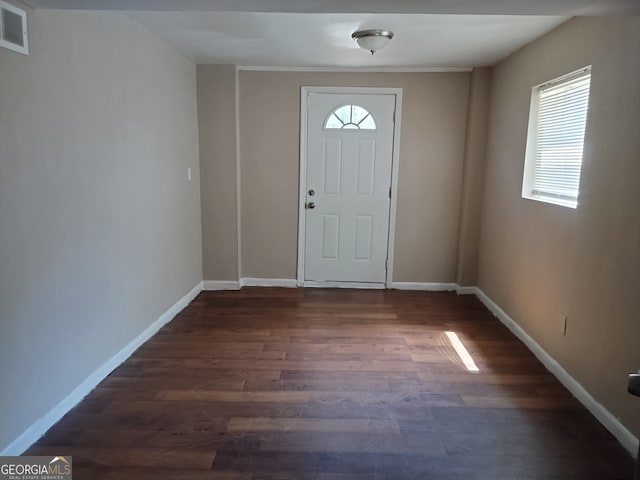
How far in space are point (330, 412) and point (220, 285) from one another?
8.20 feet

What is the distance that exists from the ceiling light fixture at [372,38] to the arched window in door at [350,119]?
1.19 meters

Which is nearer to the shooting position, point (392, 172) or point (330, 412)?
point (330, 412)

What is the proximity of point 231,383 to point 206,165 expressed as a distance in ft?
7.99

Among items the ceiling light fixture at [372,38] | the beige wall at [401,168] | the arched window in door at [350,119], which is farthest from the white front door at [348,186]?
the ceiling light fixture at [372,38]

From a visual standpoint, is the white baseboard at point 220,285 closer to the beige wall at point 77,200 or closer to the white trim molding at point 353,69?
the beige wall at point 77,200

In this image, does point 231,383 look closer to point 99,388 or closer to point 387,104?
point 99,388

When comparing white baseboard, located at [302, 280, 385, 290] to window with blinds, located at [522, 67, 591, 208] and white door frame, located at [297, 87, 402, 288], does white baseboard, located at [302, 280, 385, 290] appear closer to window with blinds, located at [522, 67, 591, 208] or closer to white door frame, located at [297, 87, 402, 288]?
white door frame, located at [297, 87, 402, 288]

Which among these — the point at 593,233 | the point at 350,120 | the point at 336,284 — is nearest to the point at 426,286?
the point at 336,284

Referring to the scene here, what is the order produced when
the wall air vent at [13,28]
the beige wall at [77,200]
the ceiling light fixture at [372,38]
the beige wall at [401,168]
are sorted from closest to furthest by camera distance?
the wall air vent at [13,28] < the beige wall at [77,200] < the ceiling light fixture at [372,38] < the beige wall at [401,168]

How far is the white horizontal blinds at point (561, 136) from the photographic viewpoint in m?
2.64

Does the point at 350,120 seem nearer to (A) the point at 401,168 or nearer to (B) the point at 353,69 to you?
(B) the point at 353,69

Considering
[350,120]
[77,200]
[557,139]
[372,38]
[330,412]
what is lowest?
[330,412]

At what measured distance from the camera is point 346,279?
4652 millimetres

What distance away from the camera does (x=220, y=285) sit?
14.7ft
